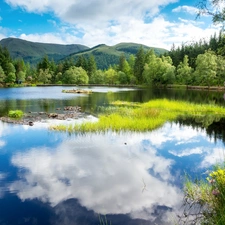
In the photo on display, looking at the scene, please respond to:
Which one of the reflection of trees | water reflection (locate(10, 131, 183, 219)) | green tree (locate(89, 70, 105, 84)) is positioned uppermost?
green tree (locate(89, 70, 105, 84))

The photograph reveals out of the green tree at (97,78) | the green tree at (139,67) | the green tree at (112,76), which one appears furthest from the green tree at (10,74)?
the green tree at (139,67)

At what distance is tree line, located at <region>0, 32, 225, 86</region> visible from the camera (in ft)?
280

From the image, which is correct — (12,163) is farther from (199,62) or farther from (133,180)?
(199,62)

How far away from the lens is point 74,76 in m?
127

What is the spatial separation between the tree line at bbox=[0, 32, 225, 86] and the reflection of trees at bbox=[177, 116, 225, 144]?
4707 centimetres

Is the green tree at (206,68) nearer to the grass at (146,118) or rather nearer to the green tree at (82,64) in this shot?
the grass at (146,118)

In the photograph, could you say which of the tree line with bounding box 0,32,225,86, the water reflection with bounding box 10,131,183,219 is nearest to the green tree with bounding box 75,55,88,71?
the tree line with bounding box 0,32,225,86

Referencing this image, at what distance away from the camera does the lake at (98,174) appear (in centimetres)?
835

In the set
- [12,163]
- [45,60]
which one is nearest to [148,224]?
[12,163]

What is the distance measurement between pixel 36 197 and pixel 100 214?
9.00 feet

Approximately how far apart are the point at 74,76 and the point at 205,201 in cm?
12272

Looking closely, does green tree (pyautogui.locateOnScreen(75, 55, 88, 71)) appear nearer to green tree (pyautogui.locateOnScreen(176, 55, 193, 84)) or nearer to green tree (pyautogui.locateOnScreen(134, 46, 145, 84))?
green tree (pyautogui.locateOnScreen(134, 46, 145, 84))

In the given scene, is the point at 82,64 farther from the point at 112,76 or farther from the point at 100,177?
the point at 100,177

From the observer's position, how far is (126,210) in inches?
337
